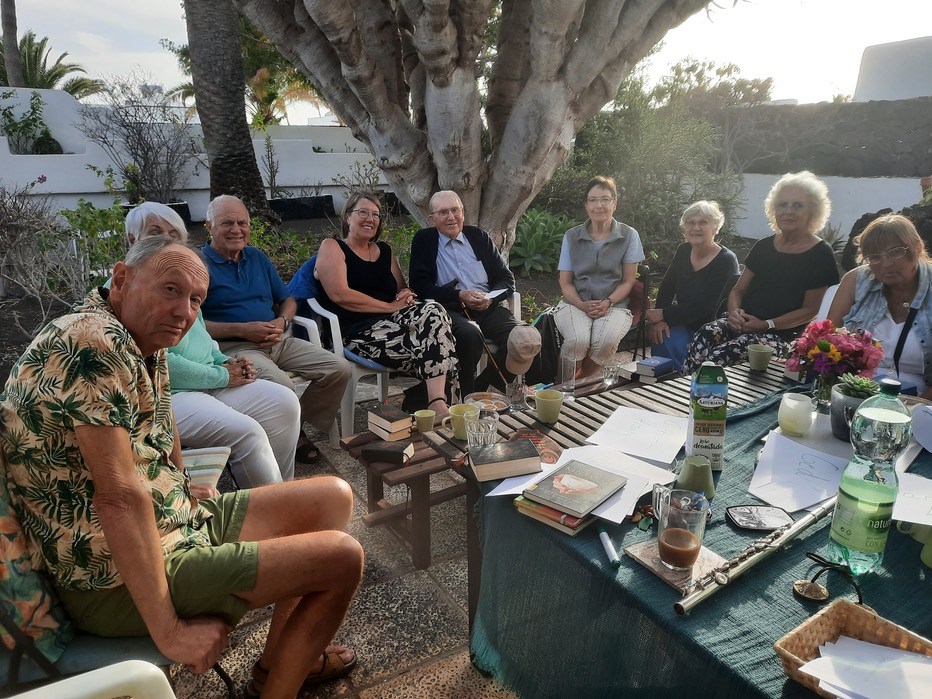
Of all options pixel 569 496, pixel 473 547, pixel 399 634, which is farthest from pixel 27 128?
pixel 569 496

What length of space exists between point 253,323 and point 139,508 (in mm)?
2140

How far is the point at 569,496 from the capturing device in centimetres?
148

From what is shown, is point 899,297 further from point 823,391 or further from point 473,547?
point 473,547

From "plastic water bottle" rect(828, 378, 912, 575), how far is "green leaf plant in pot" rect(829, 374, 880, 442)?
0.44 metres

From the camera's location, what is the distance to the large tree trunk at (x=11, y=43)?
14.3 metres

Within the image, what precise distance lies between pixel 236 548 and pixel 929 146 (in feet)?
41.3

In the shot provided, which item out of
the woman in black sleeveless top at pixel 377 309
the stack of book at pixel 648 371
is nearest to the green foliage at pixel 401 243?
the woman in black sleeveless top at pixel 377 309

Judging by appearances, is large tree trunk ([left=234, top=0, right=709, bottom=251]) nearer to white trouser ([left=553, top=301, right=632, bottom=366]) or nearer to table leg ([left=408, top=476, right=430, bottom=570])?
white trouser ([left=553, top=301, right=632, bottom=366])

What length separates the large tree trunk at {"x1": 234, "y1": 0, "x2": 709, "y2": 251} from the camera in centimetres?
481

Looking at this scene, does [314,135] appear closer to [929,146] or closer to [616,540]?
[929,146]

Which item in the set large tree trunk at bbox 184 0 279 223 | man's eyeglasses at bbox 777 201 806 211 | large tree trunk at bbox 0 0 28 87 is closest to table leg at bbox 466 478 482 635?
man's eyeglasses at bbox 777 201 806 211

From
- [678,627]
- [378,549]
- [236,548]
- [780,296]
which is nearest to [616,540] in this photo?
[678,627]

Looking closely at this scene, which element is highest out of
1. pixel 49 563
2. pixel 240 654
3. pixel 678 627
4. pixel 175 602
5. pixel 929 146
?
pixel 929 146

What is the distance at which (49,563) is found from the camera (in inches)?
54.8
